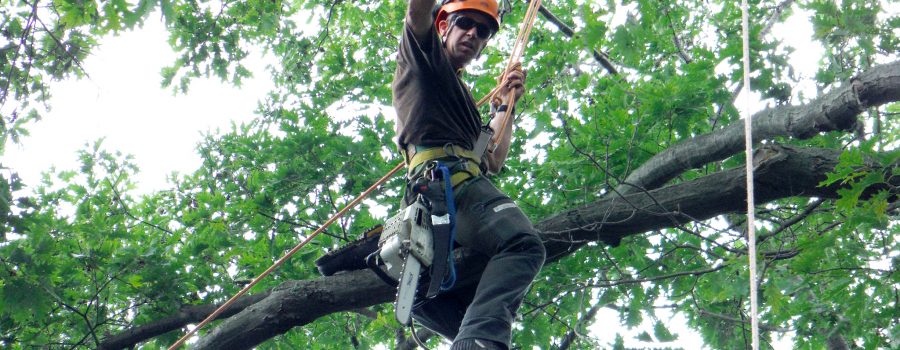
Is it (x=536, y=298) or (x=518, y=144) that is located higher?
(x=518, y=144)

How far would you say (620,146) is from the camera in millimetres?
4918

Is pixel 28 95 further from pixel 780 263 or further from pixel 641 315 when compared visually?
pixel 780 263

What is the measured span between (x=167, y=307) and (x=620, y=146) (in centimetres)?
276

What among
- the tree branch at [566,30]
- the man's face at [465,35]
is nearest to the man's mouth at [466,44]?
the man's face at [465,35]

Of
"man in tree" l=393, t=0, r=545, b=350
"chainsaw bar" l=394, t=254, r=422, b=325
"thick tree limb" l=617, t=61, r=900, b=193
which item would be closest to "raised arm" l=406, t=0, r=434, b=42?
"man in tree" l=393, t=0, r=545, b=350

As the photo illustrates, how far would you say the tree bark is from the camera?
4.21 meters

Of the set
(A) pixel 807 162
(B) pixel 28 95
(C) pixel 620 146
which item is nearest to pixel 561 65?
(C) pixel 620 146

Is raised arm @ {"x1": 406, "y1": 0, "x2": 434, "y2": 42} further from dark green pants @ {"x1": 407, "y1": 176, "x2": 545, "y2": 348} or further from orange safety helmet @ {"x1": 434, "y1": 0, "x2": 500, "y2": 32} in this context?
dark green pants @ {"x1": 407, "y1": 176, "x2": 545, "y2": 348}

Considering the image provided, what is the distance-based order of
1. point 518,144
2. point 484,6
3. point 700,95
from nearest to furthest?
point 484,6 → point 700,95 → point 518,144

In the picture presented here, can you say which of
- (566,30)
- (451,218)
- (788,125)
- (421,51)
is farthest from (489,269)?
(566,30)

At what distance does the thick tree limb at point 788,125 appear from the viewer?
4.04 meters

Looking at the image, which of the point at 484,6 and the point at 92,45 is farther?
the point at 92,45

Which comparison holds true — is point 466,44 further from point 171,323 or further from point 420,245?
point 171,323

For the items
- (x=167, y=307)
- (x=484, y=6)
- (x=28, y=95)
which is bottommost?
(x=167, y=307)
